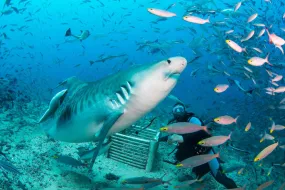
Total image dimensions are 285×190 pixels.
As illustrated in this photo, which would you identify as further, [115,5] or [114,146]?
[115,5]

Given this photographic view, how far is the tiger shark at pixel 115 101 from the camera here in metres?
2.74

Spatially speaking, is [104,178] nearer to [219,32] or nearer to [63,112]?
[63,112]

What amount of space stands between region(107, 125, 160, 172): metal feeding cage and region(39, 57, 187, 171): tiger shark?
280 cm

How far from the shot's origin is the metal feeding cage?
6484 millimetres

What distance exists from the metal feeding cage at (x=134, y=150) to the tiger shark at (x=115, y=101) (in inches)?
110

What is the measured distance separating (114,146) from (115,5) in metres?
129

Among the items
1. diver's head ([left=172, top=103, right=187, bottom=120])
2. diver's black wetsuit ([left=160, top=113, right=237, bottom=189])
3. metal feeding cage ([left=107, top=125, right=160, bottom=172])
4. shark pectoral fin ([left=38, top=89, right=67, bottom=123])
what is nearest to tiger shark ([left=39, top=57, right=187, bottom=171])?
shark pectoral fin ([left=38, top=89, right=67, bottom=123])

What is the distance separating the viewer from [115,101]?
122 inches

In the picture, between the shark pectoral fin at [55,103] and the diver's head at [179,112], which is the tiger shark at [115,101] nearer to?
the shark pectoral fin at [55,103]

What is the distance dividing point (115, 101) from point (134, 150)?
3826 mm

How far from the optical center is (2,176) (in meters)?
4.87

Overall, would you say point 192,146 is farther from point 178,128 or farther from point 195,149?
point 178,128

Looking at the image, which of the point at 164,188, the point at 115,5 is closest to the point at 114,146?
the point at 164,188

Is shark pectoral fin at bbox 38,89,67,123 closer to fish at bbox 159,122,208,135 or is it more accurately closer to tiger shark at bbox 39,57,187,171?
tiger shark at bbox 39,57,187,171
